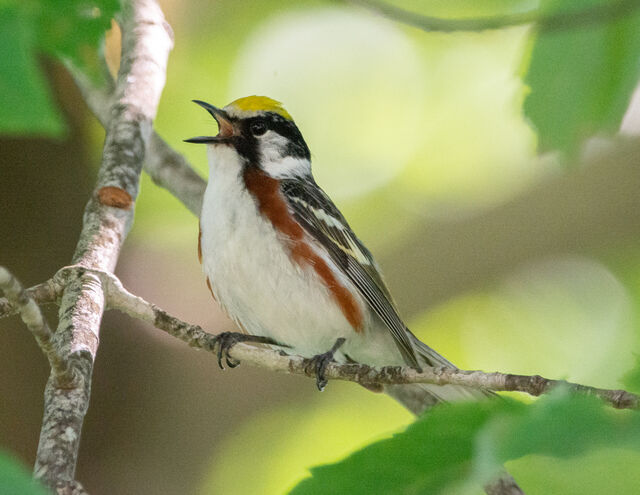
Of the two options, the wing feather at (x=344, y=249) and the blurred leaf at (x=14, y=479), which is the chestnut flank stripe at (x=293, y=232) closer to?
the wing feather at (x=344, y=249)

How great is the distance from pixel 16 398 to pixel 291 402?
194 centimetres

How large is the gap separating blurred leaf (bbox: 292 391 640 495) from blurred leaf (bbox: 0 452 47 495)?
13.0 inches

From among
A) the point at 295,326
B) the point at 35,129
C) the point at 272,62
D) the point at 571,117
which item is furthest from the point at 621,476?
the point at 272,62

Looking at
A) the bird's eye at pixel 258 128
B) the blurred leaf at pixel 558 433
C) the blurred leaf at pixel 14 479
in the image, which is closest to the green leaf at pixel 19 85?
the blurred leaf at pixel 14 479

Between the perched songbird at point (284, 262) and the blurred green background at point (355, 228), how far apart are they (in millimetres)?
696

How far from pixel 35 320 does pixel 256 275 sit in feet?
5.49

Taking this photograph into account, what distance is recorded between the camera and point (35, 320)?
1.88 m

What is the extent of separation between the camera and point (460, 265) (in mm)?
5699

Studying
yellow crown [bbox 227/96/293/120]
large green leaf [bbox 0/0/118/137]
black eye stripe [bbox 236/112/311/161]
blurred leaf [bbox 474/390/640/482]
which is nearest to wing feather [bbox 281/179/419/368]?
black eye stripe [bbox 236/112/311/161]

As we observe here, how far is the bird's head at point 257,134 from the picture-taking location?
3939 mm

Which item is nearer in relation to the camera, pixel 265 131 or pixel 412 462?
pixel 412 462

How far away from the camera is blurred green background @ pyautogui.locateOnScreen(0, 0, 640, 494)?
4.98 metres

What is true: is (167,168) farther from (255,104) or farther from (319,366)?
(319,366)

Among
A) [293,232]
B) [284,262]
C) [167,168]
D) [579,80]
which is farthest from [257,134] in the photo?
[579,80]
